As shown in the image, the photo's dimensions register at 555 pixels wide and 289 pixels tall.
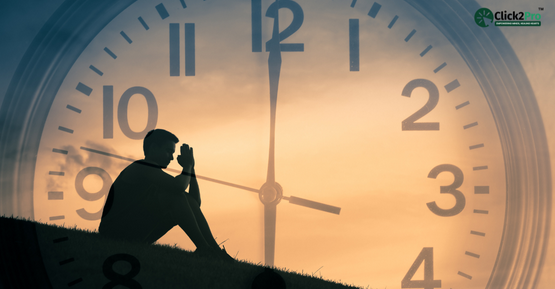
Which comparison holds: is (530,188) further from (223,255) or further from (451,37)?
(223,255)

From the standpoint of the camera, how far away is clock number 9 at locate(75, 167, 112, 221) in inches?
104

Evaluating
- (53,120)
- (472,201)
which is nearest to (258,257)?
(472,201)

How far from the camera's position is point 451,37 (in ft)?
9.56

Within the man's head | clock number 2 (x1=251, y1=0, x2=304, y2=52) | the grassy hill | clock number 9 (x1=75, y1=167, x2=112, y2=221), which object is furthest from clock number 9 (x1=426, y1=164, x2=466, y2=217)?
clock number 9 (x1=75, y1=167, x2=112, y2=221)

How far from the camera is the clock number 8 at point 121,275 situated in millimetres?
2266

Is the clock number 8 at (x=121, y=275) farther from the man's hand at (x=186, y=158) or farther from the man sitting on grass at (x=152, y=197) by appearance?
the man's hand at (x=186, y=158)

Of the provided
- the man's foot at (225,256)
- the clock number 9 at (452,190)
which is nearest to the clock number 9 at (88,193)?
the man's foot at (225,256)

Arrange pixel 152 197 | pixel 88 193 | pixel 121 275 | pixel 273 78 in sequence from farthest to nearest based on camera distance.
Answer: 1. pixel 273 78
2. pixel 88 193
3. pixel 152 197
4. pixel 121 275

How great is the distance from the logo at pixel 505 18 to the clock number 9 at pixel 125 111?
258cm

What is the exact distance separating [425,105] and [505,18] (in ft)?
3.24

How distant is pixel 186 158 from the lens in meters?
2.59

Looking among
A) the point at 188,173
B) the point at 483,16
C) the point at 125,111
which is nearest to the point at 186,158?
the point at 188,173

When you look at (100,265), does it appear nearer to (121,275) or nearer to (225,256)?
(121,275)

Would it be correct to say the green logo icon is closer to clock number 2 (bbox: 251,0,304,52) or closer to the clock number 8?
clock number 2 (bbox: 251,0,304,52)
